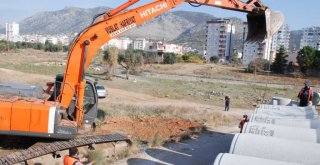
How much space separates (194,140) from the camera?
14.5m

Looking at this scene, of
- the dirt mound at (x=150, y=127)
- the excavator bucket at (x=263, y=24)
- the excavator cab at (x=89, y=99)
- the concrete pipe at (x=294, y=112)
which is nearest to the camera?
the excavator cab at (x=89, y=99)

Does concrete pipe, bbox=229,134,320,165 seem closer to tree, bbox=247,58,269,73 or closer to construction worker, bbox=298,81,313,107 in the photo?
construction worker, bbox=298,81,313,107

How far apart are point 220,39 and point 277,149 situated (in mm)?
154099

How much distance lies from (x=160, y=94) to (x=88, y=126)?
85.4 ft

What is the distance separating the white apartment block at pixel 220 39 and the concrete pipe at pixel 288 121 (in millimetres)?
145767

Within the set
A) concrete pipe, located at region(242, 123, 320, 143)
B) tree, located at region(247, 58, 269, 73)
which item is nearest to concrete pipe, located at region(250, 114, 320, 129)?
concrete pipe, located at region(242, 123, 320, 143)

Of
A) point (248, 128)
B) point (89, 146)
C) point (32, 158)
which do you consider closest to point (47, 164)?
point (32, 158)

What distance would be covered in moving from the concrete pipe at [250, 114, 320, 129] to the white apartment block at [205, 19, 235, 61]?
146 meters

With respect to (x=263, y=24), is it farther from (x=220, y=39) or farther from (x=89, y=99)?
(x=220, y=39)

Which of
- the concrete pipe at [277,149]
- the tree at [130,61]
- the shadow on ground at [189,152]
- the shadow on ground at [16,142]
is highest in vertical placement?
the tree at [130,61]

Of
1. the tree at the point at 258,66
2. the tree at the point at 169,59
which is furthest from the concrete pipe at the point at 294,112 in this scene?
the tree at the point at 169,59

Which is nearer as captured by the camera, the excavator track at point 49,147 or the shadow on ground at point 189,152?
the excavator track at point 49,147

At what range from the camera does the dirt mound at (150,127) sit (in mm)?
14188

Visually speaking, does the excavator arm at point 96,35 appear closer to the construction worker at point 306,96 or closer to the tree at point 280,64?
the construction worker at point 306,96
